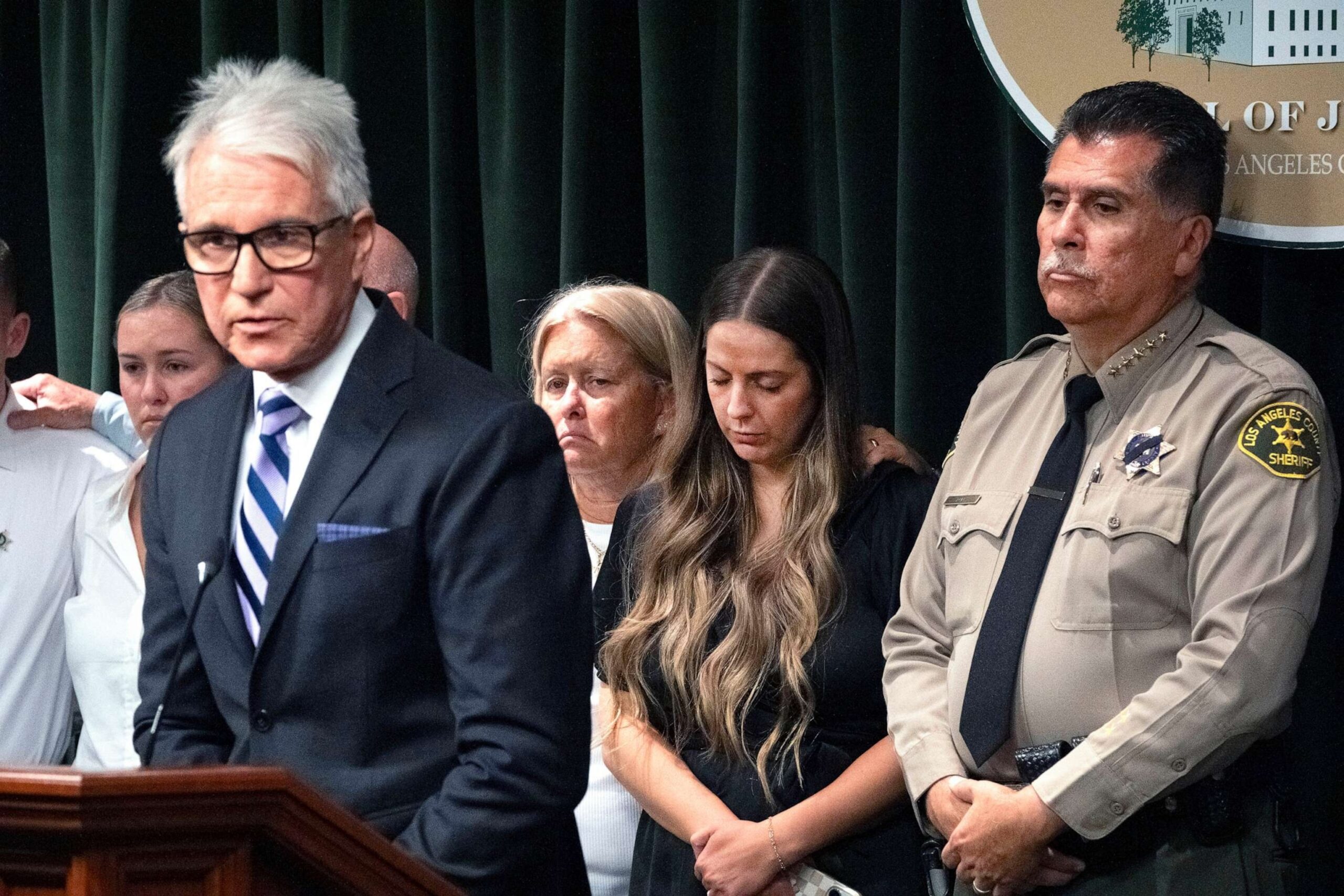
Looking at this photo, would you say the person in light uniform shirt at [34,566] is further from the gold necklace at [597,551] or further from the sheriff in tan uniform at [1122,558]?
the sheriff in tan uniform at [1122,558]

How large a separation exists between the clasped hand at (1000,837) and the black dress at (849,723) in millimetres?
203

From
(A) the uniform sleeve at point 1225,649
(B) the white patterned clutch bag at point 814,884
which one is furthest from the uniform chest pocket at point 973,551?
(B) the white patterned clutch bag at point 814,884

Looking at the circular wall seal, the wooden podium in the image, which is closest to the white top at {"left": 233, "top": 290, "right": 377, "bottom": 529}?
the wooden podium

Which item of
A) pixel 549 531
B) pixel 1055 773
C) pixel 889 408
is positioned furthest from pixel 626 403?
pixel 549 531

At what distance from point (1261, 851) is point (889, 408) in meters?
1.19

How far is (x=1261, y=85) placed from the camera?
2498 millimetres

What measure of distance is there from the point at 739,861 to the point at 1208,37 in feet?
4.45

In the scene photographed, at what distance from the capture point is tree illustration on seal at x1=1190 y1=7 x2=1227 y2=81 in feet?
8.30

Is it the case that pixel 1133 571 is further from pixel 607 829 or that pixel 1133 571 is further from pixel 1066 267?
pixel 607 829

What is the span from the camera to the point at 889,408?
3.09 m

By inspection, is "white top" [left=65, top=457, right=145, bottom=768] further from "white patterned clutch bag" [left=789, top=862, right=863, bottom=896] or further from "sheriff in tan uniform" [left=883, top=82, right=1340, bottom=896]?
"sheriff in tan uniform" [left=883, top=82, right=1340, bottom=896]

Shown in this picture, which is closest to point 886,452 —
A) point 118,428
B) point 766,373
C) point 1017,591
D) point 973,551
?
point 766,373

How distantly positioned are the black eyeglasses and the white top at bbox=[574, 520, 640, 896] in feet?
3.60

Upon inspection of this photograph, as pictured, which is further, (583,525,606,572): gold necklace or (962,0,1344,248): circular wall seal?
(583,525,606,572): gold necklace
